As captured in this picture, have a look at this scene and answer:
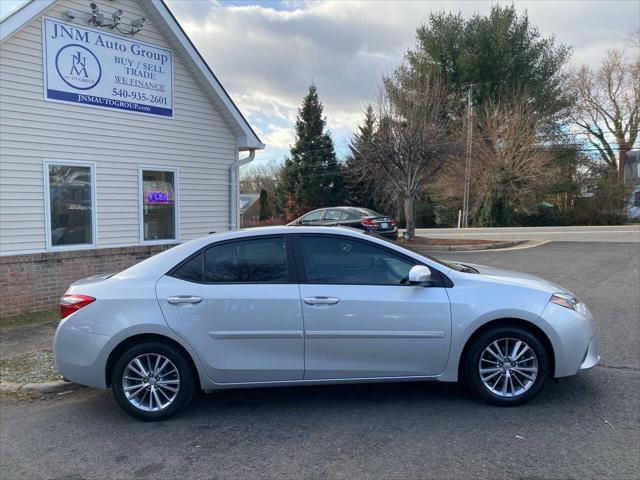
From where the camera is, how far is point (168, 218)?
10273 mm

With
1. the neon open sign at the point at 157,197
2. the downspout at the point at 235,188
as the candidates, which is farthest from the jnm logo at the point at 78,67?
the downspout at the point at 235,188

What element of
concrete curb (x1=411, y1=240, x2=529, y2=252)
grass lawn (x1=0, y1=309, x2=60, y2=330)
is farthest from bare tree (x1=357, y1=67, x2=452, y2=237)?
grass lawn (x1=0, y1=309, x2=60, y2=330)

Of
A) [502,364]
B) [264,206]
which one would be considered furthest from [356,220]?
[264,206]

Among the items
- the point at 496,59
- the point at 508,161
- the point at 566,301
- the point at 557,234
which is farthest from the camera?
the point at 496,59

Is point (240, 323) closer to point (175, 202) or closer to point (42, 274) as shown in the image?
point (42, 274)

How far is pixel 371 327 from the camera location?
4.06m

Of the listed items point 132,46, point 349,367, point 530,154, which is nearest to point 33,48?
point 132,46

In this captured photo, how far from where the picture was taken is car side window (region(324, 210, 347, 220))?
1684 cm

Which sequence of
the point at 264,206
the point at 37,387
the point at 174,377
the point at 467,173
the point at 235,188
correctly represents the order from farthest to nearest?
the point at 264,206 < the point at 467,173 < the point at 235,188 < the point at 37,387 < the point at 174,377

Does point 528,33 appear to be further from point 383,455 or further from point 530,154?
point 383,455

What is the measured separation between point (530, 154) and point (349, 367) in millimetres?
24672

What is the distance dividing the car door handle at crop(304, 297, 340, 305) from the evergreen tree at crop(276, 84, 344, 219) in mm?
32651

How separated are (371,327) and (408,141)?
14.8 m

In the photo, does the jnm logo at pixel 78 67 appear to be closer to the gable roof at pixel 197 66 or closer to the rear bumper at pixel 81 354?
the gable roof at pixel 197 66
